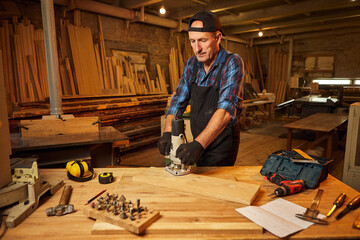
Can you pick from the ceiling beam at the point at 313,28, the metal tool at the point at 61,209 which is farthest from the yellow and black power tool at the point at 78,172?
the ceiling beam at the point at 313,28

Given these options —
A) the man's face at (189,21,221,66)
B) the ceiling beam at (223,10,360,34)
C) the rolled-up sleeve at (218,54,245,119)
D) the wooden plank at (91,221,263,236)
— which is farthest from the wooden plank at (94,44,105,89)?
the ceiling beam at (223,10,360,34)

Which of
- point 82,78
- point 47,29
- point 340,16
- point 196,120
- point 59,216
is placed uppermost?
point 340,16

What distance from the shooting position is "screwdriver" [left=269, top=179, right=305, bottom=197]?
4.48ft

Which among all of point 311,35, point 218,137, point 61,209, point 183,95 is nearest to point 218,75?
point 183,95

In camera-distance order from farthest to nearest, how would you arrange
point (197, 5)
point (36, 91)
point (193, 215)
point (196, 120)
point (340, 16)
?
point (340, 16) < point (197, 5) < point (36, 91) < point (196, 120) < point (193, 215)

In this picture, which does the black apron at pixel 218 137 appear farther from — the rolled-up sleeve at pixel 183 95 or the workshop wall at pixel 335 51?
the workshop wall at pixel 335 51

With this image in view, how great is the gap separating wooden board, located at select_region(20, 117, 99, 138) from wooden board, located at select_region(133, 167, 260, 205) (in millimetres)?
1932

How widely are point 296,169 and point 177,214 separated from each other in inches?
33.1

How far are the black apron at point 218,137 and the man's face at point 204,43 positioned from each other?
21 centimetres

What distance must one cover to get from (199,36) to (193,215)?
4.09 ft

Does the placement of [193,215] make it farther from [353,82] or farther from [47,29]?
[353,82]

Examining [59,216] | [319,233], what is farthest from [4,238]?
[319,233]

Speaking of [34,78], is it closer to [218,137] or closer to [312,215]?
[218,137]

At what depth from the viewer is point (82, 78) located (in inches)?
216
